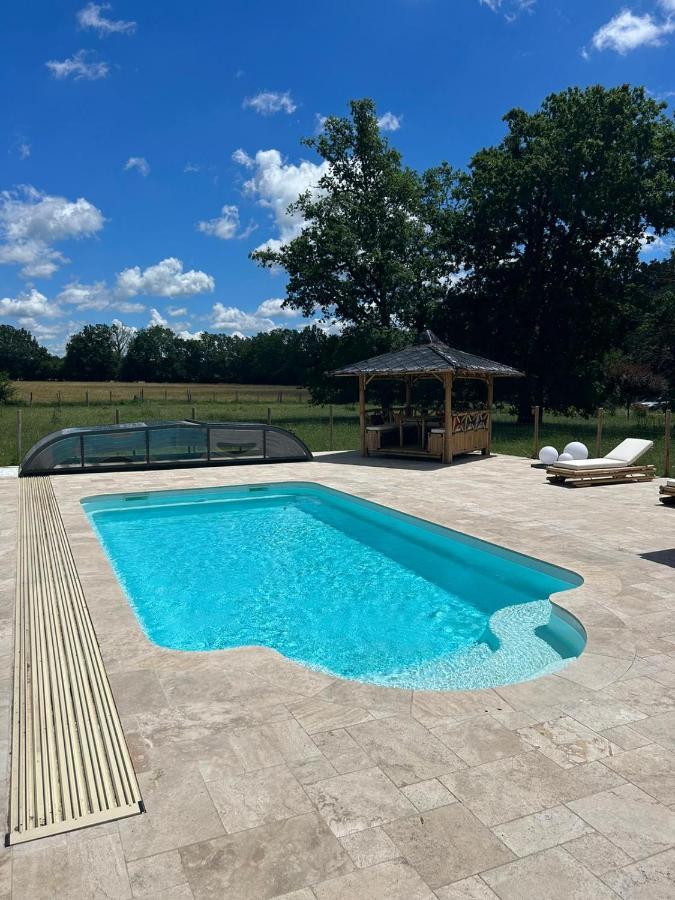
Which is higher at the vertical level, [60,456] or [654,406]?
[654,406]

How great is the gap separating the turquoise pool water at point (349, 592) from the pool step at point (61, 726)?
801 millimetres

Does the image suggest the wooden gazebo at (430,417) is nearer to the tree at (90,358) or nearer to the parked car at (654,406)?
the parked car at (654,406)

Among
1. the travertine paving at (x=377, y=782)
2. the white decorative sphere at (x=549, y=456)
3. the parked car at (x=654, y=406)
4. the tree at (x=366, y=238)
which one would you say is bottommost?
the travertine paving at (x=377, y=782)

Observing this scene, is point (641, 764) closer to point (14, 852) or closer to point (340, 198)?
point (14, 852)

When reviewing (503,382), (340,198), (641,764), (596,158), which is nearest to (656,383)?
(503,382)

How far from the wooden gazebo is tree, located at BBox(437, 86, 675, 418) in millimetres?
9628

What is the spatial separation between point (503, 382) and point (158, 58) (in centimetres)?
1641

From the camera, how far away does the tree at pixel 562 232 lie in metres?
22.1

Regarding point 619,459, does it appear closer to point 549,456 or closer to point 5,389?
point 549,456

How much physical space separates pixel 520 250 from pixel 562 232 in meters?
1.65

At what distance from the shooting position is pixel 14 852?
2.19m

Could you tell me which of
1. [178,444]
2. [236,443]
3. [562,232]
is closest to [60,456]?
[178,444]

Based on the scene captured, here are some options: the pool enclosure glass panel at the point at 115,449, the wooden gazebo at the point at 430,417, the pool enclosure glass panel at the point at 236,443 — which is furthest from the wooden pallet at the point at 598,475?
the pool enclosure glass panel at the point at 115,449

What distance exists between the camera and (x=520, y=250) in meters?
24.8
